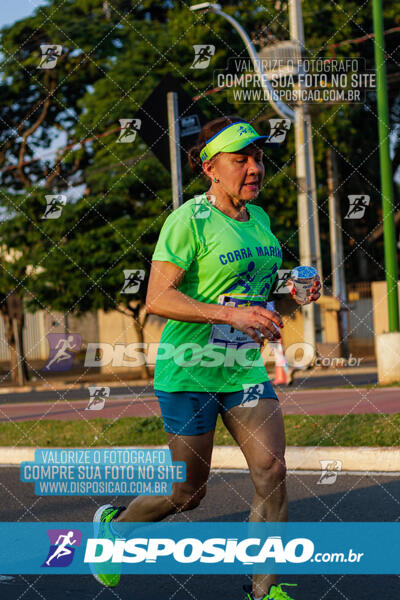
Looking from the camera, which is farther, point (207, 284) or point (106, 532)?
point (106, 532)

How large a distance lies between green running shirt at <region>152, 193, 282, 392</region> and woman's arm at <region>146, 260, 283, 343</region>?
72 millimetres

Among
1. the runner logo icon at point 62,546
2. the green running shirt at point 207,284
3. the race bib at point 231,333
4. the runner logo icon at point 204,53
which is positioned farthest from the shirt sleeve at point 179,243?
the runner logo icon at point 204,53

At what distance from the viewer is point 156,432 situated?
31.6 ft

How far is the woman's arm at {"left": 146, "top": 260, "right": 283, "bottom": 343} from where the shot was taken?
3.59m

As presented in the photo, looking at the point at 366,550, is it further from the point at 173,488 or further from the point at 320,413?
the point at 320,413

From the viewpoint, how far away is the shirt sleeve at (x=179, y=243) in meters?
3.92

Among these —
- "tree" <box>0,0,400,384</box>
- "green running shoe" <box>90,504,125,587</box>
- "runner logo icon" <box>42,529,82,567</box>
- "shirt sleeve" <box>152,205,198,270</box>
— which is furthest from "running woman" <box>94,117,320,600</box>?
"tree" <box>0,0,400,384</box>

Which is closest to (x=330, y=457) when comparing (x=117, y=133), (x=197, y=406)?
(x=197, y=406)

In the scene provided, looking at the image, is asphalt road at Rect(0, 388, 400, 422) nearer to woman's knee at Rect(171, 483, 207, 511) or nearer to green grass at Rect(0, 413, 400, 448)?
green grass at Rect(0, 413, 400, 448)

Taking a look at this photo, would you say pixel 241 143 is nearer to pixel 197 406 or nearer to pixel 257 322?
pixel 257 322

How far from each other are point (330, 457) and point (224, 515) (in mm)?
1900

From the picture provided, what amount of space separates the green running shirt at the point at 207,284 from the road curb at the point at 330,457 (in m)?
3.81

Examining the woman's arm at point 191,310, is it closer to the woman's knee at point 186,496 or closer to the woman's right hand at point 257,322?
the woman's right hand at point 257,322

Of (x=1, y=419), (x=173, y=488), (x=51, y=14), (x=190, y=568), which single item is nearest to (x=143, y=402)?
(x=1, y=419)
